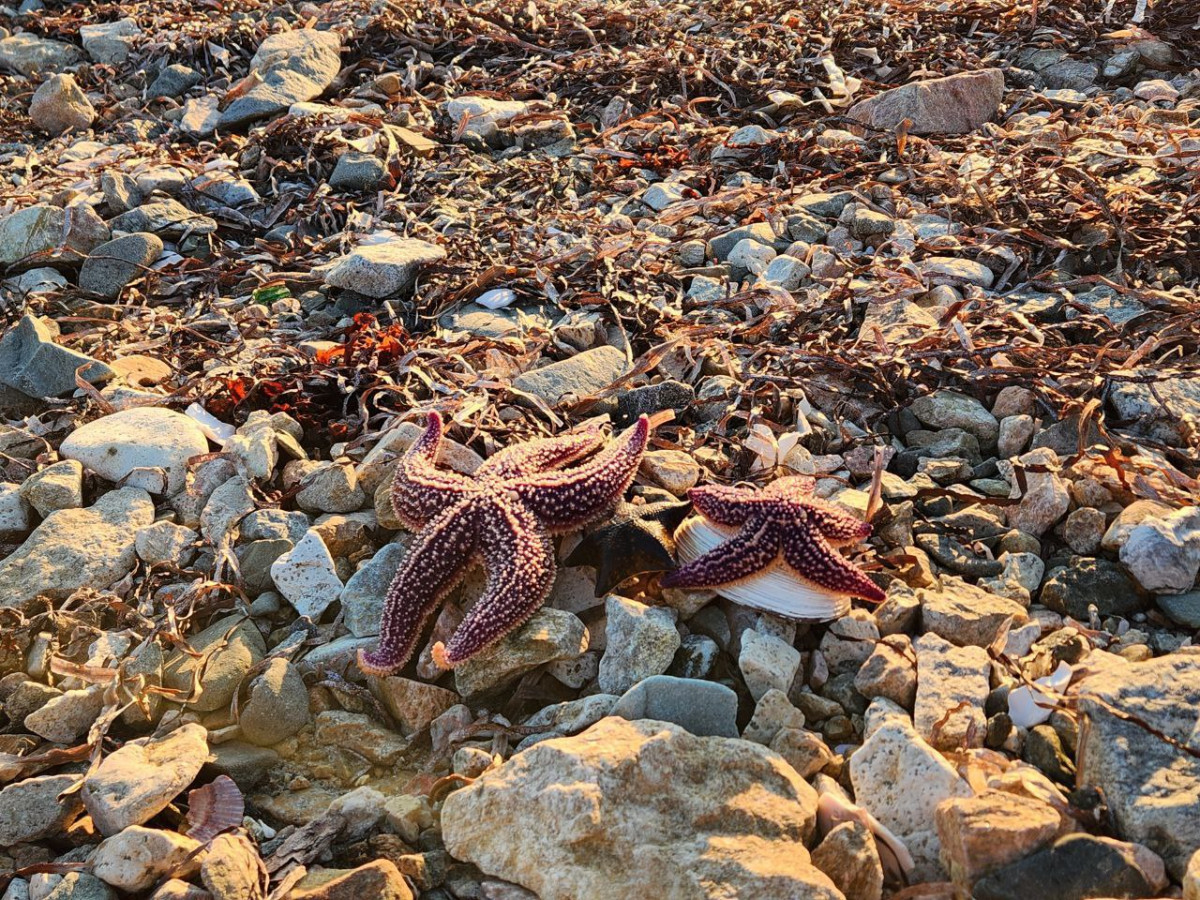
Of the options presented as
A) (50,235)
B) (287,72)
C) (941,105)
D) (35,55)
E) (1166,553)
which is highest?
(941,105)

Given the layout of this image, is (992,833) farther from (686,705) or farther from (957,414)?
(957,414)

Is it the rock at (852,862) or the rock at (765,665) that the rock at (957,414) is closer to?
the rock at (765,665)

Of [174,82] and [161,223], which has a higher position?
[174,82]

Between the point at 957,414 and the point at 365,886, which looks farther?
the point at 957,414

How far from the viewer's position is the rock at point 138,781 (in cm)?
282

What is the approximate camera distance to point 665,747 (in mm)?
2664

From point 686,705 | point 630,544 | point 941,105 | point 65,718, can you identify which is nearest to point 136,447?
point 65,718

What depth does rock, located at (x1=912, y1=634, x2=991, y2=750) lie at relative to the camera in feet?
9.32

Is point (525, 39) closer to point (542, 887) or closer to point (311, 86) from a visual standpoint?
point (311, 86)

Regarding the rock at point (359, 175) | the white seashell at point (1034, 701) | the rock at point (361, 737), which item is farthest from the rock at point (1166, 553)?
the rock at point (359, 175)

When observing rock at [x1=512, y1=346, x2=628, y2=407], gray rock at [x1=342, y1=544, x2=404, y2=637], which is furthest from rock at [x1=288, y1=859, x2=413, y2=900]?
rock at [x1=512, y1=346, x2=628, y2=407]

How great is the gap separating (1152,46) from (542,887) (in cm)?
657

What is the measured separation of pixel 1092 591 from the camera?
322cm

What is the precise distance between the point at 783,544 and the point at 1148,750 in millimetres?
1066
